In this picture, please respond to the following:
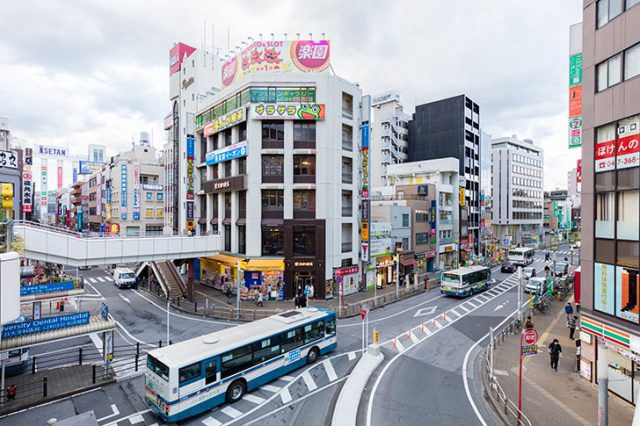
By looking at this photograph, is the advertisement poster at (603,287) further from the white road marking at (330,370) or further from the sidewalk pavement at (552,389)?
Result: the white road marking at (330,370)

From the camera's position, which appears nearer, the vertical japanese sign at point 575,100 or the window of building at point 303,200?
the vertical japanese sign at point 575,100

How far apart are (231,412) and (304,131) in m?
28.3

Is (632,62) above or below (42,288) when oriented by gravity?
above

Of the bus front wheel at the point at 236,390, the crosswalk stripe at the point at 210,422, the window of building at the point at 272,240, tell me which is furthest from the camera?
the window of building at the point at 272,240

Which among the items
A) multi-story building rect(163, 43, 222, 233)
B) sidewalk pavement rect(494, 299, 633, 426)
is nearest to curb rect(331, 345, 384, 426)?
sidewalk pavement rect(494, 299, 633, 426)

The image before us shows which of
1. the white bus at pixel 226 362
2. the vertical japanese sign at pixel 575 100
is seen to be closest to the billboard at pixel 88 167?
the white bus at pixel 226 362

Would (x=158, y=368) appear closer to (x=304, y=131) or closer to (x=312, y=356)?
(x=312, y=356)

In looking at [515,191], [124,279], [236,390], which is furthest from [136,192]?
[515,191]

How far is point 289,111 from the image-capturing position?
35.6 metres

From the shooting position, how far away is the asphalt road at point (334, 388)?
47.1 ft

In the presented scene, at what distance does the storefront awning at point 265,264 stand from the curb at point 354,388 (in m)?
16.5

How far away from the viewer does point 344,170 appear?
38469mm

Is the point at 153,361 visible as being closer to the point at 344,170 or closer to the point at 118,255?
the point at 118,255

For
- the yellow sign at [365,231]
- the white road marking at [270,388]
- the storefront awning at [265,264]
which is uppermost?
the yellow sign at [365,231]
